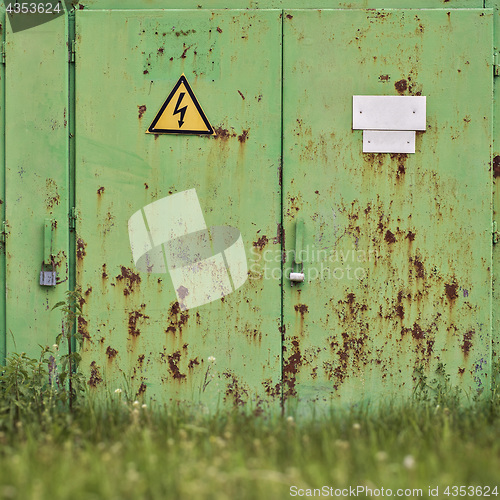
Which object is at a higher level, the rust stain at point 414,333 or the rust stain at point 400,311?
the rust stain at point 400,311

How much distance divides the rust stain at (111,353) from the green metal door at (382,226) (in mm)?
916

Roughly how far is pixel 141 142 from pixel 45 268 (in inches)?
33.1

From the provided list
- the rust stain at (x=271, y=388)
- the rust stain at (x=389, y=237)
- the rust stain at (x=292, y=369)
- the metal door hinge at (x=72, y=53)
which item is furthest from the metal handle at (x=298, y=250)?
the metal door hinge at (x=72, y=53)

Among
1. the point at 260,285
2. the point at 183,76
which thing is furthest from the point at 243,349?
the point at 183,76

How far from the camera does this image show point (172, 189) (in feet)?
9.98

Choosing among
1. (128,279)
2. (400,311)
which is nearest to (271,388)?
(400,311)

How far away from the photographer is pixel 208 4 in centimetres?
305

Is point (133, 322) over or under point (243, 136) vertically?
under

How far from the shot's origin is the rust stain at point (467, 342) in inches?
120

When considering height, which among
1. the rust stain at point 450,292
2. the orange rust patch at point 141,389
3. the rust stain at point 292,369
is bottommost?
the orange rust patch at point 141,389

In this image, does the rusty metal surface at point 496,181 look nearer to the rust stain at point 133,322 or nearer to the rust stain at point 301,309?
the rust stain at point 301,309

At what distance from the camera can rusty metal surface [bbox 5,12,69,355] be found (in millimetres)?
3023

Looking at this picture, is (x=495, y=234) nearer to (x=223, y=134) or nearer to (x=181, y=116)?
(x=223, y=134)

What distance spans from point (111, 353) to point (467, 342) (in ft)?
6.20
